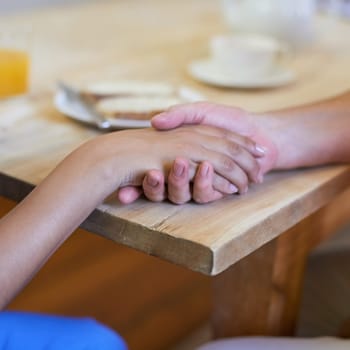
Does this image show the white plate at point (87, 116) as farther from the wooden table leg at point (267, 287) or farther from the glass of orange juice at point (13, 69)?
the wooden table leg at point (267, 287)

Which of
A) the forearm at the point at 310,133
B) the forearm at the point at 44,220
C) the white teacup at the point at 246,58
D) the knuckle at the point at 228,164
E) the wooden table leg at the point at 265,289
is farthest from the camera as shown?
the white teacup at the point at 246,58

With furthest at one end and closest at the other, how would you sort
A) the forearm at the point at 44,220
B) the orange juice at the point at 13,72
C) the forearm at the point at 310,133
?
the orange juice at the point at 13,72
the forearm at the point at 310,133
the forearm at the point at 44,220

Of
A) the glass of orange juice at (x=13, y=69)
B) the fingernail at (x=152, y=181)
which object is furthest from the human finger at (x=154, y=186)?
the glass of orange juice at (x=13, y=69)

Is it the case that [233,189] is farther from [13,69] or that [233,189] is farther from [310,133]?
[13,69]

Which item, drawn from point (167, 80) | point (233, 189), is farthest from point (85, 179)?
point (167, 80)

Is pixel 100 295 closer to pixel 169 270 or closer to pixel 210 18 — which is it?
pixel 169 270

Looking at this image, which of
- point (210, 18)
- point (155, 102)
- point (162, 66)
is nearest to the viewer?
point (155, 102)

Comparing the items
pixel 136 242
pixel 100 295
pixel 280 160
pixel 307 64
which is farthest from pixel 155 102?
pixel 100 295

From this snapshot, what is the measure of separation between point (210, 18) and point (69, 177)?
1270mm

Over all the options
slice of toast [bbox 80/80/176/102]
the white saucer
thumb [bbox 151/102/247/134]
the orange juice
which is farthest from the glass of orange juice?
thumb [bbox 151/102/247/134]

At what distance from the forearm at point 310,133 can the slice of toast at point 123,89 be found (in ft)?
0.84

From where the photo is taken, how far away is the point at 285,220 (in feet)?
2.94

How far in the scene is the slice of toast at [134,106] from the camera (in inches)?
42.3

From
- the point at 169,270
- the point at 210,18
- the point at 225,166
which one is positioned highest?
the point at 225,166
